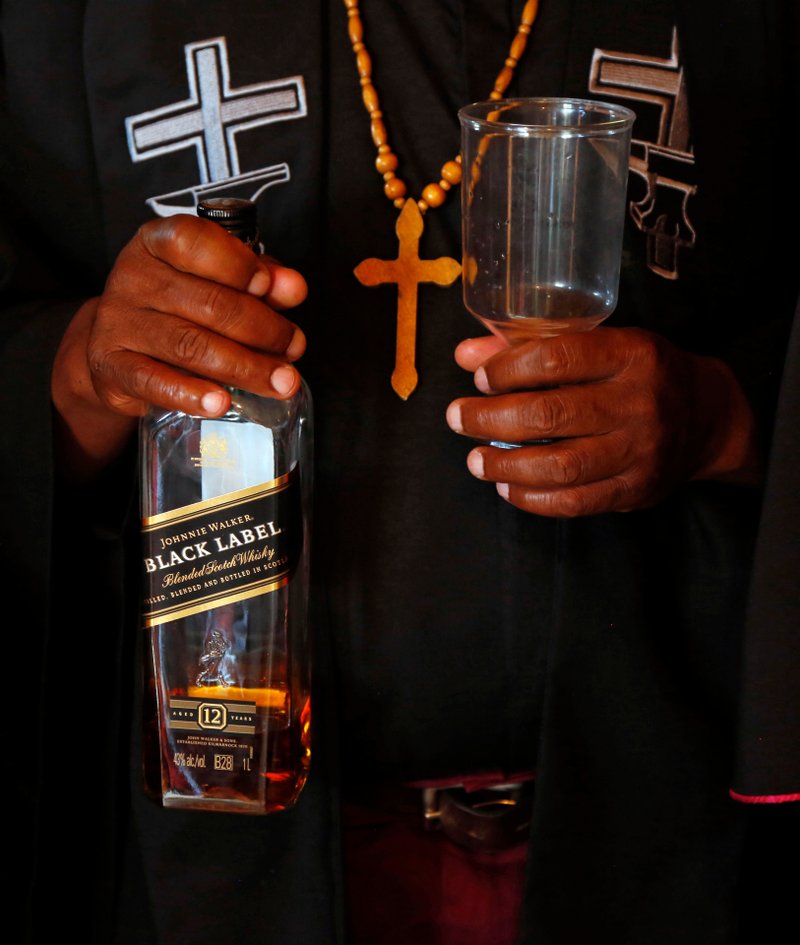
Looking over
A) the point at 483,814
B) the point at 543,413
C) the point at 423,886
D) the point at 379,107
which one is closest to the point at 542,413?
the point at 543,413

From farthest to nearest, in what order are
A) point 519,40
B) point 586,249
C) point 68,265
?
1. point 68,265
2. point 519,40
3. point 586,249

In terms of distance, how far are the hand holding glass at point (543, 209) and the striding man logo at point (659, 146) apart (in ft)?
0.72

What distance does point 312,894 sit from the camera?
3.39 feet

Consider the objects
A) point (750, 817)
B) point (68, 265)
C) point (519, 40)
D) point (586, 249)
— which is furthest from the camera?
A: point (750, 817)

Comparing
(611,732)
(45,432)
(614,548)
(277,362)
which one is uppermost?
(277,362)

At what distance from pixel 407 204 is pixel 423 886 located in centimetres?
70

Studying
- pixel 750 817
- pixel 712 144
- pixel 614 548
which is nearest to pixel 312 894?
pixel 614 548

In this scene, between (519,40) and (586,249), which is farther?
(519,40)

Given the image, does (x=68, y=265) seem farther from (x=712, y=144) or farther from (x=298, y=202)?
(x=712, y=144)

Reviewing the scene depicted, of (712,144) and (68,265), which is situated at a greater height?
(712,144)

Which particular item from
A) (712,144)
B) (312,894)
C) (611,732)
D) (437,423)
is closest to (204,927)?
(312,894)

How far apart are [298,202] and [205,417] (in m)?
0.30

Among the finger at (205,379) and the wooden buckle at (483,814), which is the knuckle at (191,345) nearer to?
the finger at (205,379)

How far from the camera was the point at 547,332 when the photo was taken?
0.80 m
